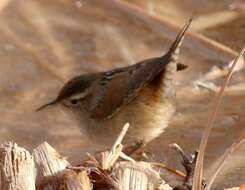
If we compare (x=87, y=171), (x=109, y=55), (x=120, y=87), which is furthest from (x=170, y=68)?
(x=87, y=171)

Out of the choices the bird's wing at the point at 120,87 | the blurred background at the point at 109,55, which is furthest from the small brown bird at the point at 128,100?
the blurred background at the point at 109,55

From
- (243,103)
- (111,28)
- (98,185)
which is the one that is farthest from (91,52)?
(98,185)

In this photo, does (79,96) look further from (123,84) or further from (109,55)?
(109,55)

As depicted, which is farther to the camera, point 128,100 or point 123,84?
point 123,84

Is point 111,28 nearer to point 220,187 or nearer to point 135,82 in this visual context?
point 135,82

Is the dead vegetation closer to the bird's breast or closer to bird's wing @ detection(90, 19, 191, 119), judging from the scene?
bird's wing @ detection(90, 19, 191, 119)

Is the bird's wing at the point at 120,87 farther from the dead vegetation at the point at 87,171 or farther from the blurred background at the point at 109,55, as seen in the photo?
the dead vegetation at the point at 87,171

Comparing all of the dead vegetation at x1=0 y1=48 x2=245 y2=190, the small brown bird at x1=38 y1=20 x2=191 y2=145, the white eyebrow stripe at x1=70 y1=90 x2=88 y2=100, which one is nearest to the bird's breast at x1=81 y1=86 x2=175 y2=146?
the small brown bird at x1=38 y1=20 x2=191 y2=145
